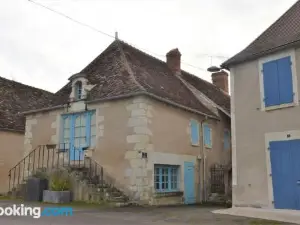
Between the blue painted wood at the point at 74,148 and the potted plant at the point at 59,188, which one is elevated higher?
the blue painted wood at the point at 74,148

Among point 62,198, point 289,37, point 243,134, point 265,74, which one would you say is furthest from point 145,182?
point 289,37

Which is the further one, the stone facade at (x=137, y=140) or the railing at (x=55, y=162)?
the railing at (x=55, y=162)

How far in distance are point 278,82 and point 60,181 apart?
793cm

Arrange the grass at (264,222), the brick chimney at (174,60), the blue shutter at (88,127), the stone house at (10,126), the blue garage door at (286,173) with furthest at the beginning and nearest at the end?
the brick chimney at (174,60)
the stone house at (10,126)
the blue shutter at (88,127)
the blue garage door at (286,173)
the grass at (264,222)

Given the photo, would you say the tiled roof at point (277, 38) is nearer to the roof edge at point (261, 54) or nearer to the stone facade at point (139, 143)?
the roof edge at point (261, 54)

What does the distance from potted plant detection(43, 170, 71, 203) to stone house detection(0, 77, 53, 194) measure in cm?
437

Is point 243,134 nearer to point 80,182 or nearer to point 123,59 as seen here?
point 80,182

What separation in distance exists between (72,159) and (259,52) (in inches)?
322

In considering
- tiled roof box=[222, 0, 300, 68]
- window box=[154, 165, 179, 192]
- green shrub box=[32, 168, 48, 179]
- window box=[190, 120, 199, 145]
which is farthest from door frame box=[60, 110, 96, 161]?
tiled roof box=[222, 0, 300, 68]

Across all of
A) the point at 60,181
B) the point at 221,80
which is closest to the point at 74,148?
the point at 60,181

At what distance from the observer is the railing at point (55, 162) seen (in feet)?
44.8

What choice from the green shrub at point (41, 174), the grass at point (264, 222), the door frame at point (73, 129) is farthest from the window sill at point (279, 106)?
the green shrub at point (41, 174)

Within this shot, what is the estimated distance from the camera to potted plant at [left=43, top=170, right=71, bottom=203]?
12461 mm

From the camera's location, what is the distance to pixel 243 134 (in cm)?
1052
